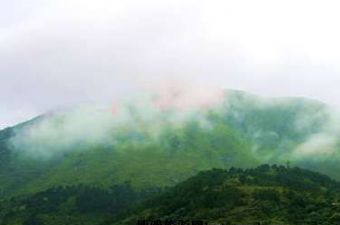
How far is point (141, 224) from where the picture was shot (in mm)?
180500

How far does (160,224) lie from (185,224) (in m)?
9.41

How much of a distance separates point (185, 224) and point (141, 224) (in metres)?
13.4

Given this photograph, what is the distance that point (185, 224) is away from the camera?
184875mm

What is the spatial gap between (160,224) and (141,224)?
11549 millimetres

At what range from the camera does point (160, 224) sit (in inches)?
7505
